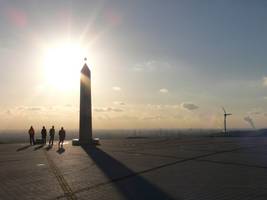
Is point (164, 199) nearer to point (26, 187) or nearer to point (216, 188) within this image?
point (216, 188)

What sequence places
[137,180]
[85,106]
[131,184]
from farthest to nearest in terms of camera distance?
[85,106] < [137,180] < [131,184]

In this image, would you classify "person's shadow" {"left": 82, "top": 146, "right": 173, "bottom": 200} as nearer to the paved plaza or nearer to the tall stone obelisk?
the paved plaza

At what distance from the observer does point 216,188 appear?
13.0 meters

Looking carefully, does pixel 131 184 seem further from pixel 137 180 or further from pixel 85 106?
pixel 85 106

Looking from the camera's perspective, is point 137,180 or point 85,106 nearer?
point 137,180

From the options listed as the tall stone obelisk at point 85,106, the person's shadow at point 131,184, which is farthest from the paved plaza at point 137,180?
the tall stone obelisk at point 85,106

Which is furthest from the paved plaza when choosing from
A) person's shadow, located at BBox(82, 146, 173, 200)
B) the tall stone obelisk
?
the tall stone obelisk

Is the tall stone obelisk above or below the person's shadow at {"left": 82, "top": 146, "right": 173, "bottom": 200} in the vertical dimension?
above

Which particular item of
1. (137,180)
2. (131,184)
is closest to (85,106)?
(137,180)

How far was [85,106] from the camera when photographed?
39.0 metres

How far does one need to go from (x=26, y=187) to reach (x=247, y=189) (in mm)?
7438

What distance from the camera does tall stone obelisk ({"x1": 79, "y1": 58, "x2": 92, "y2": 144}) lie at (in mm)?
38969

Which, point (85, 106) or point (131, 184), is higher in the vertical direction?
point (85, 106)

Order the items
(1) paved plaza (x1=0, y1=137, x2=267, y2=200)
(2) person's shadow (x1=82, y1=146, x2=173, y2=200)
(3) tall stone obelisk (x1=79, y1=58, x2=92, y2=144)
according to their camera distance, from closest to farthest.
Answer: (2) person's shadow (x1=82, y1=146, x2=173, y2=200) → (1) paved plaza (x1=0, y1=137, x2=267, y2=200) → (3) tall stone obelisk (x1=79, y1=58, x2=92, y2=144)
